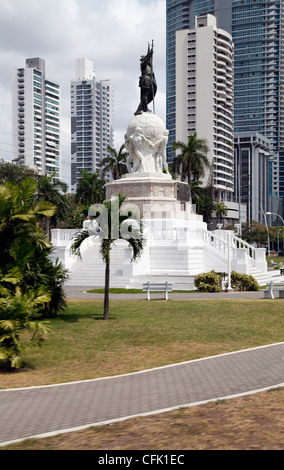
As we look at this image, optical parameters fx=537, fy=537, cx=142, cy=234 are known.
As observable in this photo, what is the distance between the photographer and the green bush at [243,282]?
25812 mm

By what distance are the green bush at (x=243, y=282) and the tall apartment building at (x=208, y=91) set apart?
10569 centimetres

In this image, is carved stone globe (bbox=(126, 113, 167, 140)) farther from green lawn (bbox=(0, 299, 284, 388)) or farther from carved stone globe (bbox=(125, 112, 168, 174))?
green lawn (bbox=(0, 299, 284, 388))

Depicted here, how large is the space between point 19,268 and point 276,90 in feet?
625

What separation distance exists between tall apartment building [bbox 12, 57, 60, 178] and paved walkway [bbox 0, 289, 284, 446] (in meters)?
155

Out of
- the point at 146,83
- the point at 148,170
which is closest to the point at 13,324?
the point at 148,170

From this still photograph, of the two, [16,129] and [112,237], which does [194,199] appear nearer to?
[112,237]

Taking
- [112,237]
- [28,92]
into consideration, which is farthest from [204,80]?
[112,237]

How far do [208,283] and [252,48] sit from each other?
576ft

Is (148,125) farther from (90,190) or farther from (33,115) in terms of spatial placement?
(33,115)

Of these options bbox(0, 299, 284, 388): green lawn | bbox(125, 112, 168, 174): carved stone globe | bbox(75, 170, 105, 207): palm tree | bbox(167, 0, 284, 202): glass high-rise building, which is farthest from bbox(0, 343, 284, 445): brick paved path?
bbox(167, 0, 284, 202): glass high-rise building

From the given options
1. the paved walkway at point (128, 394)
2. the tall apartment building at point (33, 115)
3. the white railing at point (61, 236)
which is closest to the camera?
the paved walkway at point (128, 394)

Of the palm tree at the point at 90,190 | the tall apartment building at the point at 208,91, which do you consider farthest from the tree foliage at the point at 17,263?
the tall apartment building at the point at 208,91

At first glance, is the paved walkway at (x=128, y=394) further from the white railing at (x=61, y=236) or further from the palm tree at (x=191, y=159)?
the palm tree at (x=191, y=159)

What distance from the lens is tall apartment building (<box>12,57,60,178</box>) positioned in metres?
163
